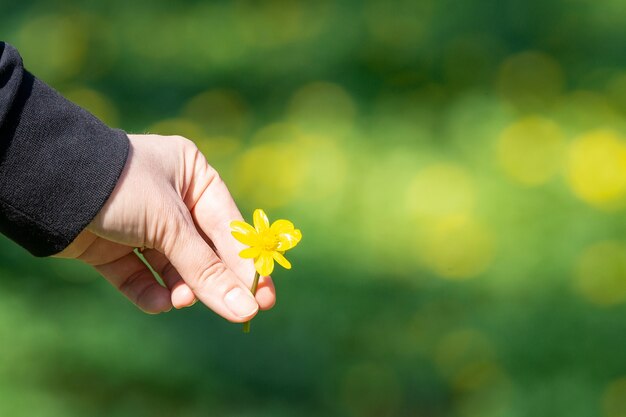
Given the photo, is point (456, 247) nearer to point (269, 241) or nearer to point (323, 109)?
point (323, 109)

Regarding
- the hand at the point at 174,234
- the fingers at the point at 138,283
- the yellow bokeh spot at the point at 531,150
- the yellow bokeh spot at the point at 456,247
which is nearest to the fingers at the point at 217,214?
the hand at the point at 174,234

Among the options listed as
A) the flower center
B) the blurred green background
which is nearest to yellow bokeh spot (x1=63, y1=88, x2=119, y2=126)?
the blurred green background

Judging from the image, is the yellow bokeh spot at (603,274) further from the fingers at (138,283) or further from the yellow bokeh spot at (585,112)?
the fingers at (138,283)

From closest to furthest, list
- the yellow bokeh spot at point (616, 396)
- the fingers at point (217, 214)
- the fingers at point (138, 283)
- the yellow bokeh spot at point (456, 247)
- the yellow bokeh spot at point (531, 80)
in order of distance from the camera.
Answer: the fingers at point (217, 214) < the fingers at point (138, 283) < the yellow bokeh spot at point (616, 396) < the yellow bokeh spot at point (456, 247) < the yellow bokeh spot at point (531, 80)

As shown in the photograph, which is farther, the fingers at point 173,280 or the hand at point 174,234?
the fingers at point 173,280

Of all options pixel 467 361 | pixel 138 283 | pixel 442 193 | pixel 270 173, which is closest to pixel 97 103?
pixel 270 173

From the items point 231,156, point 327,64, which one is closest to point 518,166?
point 327,64

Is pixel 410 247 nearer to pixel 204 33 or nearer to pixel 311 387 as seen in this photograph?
pixel 311 387
